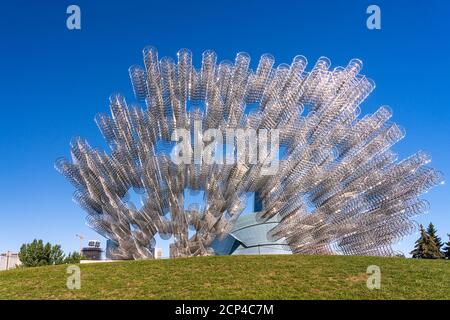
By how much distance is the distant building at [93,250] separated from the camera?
7490 centimetres

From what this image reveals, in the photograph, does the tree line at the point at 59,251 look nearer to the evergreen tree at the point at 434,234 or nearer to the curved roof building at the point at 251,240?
the evergreen tree at the point at 434,234

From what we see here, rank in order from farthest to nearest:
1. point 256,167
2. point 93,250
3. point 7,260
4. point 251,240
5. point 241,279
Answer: point 93,250, point 7,260, point 251,240, point 256,167, point 241,279

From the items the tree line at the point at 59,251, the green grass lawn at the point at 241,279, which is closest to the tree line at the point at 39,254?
the tree line at the point at 59,251

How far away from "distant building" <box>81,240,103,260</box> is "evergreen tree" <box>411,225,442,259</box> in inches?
1937

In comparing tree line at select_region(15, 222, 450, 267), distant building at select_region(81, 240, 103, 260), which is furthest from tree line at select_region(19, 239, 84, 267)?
distant building at select_region(81, 240, 103, 260)

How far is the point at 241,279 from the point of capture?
63.5ft

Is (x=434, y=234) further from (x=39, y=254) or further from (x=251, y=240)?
(x=39, y=254)

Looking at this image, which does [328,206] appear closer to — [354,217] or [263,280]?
[354,217]

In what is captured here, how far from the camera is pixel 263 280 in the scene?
62.7ft

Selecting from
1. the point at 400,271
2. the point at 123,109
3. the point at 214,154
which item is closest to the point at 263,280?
the point at 400,271

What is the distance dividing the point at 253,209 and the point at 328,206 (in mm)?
6346

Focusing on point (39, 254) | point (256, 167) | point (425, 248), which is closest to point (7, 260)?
point (39, 254)

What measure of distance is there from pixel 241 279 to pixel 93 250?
208 ft

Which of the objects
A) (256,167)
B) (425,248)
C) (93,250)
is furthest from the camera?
(93,250)
